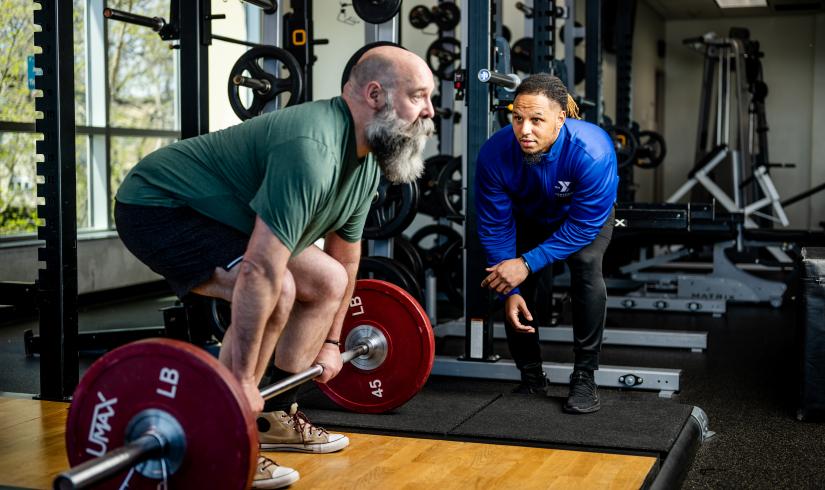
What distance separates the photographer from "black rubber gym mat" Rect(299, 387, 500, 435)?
99.3 inches

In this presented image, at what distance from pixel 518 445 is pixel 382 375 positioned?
0.46 meters

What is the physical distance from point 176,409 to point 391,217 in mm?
2242

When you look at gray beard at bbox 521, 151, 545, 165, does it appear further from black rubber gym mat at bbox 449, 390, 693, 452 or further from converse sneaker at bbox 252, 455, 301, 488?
converse sneaker at bbox 252, 455, 301, 488

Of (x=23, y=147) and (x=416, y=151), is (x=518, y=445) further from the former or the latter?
(x=23, y=147)

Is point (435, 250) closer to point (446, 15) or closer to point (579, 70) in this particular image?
point (446, 15)

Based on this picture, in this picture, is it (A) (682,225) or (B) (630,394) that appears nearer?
(B) (630,394)

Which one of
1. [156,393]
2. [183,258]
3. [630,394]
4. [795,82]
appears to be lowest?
[630,394]

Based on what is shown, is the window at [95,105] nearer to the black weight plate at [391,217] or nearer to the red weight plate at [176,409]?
the black weight plate at [391,217]

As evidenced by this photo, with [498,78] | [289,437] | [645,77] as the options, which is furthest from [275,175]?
[645,77]

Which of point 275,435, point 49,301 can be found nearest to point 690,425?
point 275,435

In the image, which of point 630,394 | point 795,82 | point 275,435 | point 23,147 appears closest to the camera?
point 275,435

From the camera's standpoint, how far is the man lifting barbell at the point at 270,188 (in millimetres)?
A: 1748

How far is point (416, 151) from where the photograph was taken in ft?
6.47

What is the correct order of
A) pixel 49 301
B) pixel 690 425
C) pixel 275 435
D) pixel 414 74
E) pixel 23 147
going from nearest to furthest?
pixel 414 74 → pixel 275 435 → pixel 690 425 → pixel 49 301 → pixel 23 147
